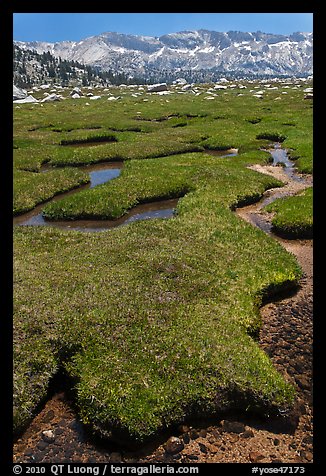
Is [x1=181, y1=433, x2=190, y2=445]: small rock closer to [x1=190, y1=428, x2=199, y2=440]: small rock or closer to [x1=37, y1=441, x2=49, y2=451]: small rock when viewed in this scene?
[x1=190, y1=428, x2=199, y2=440]: small rock

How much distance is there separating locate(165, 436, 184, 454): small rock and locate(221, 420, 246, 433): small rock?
1.32 metres

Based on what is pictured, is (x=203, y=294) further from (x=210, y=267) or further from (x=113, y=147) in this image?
(x=113, y=147)

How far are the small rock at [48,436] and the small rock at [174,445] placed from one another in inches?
124

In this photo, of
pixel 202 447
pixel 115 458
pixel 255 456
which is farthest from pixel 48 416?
pixel 255 456

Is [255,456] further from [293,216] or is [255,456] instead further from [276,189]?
[276,189]

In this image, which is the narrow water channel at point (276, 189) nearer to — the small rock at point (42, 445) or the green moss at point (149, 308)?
the green moss at point (149, 308)

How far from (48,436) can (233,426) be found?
5.15 m

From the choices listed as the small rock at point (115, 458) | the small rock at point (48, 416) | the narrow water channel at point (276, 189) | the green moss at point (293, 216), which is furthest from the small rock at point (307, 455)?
the green moss at point (293, 216)

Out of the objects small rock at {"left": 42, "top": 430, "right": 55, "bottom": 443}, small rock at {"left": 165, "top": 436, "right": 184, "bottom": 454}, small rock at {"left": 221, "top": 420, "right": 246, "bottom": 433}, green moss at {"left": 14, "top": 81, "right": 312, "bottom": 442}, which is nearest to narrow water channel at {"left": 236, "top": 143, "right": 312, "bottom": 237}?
green moss at {"left": 14, "top": 81, "right": 312, "bottom": 442}

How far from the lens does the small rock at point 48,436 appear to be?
10.2 m

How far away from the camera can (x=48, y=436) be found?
33.9ft

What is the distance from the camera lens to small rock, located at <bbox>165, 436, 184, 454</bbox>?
386 inches
